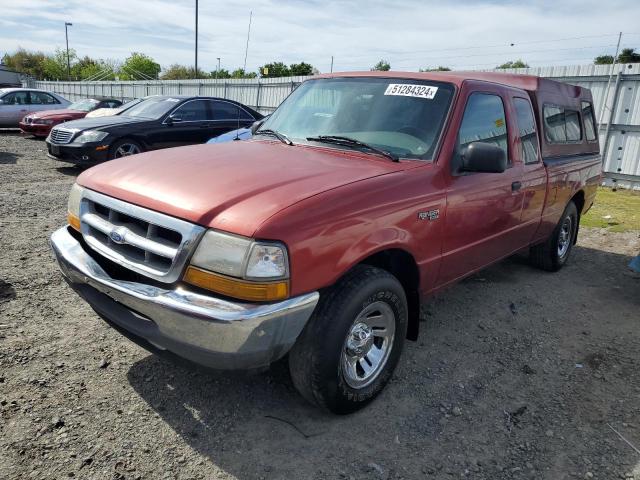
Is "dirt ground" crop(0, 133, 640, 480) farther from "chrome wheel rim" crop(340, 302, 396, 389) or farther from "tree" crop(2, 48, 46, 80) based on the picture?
"tree" crop(2, 48, 46, 80)

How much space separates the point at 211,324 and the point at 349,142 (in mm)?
1692

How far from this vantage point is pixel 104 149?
891cm

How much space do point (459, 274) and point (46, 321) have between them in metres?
3.10

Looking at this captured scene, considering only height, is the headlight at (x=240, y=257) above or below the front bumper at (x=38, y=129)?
above

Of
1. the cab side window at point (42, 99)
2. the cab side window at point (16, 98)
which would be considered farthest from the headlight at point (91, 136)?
the cab side window at point (16, 98)

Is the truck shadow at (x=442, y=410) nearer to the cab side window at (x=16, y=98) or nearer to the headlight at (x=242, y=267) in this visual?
the headlight at (x=242, y=267)

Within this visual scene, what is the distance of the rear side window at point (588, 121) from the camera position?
18.8 feet

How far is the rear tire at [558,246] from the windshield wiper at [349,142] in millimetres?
2961

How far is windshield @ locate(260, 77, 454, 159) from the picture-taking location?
323 cm

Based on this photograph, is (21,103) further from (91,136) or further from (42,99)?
(91,136)

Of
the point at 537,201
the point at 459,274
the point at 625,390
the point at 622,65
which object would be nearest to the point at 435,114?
the point at 459,274

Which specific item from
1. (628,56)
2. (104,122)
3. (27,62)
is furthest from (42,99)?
(27,62)

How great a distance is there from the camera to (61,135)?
30.3 feet

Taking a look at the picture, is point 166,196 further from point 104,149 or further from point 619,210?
point 619,210
